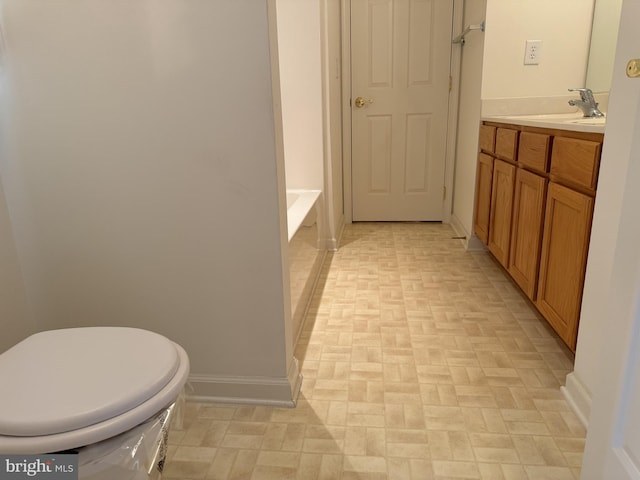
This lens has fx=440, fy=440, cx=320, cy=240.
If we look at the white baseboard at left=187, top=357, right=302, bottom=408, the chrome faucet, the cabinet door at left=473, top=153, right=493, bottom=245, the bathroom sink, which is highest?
the chrome faucet

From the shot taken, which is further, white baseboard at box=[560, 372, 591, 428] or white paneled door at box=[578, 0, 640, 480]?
white baseboard at box=[560, 372, 591, 428]

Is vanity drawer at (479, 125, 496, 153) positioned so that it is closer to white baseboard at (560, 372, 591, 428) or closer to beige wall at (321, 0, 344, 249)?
beige wall at (321, 0, 344, 249)

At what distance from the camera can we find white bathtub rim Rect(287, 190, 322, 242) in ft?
6.45

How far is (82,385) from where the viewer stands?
0.79m

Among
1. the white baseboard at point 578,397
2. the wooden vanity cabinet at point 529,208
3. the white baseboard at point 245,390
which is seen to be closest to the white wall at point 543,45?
the wooden vanity cabinet at point 529,208

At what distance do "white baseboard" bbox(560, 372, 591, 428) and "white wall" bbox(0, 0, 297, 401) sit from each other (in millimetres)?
885

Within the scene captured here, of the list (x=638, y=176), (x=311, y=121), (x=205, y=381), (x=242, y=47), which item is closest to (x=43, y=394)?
(x=205, y=381)

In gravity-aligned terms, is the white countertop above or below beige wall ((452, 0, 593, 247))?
below

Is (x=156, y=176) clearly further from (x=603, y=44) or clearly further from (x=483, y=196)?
(x=603, y=44)

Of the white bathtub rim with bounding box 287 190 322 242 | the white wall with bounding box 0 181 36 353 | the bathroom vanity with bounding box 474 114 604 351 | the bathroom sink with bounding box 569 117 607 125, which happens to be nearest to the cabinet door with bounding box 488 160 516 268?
the bathroom vanity with bounding box 474 114 604 351

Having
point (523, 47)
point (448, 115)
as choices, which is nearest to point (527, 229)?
point (523, 47)

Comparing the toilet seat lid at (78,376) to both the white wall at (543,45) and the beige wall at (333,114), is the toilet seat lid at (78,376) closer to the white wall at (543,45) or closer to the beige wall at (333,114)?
the beige wall at (333,114)

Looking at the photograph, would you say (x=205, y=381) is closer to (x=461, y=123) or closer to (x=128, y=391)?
(x=128, y=391)

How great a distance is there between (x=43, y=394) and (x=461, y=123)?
10.2ft
